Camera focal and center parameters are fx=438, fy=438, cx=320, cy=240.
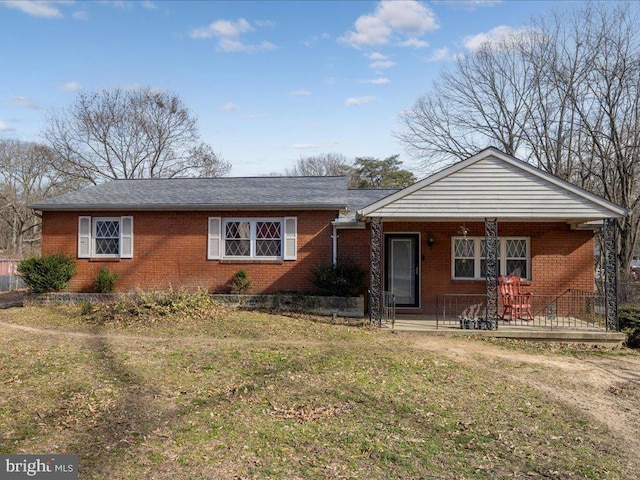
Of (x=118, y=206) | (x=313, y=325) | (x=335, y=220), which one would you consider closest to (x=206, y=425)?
(x=313, y=325)

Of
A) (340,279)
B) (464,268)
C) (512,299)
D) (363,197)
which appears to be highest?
(363,197)

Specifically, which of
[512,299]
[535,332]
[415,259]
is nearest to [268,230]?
[415,259]

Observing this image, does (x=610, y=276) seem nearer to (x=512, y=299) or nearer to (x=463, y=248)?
(x=512, y=299)

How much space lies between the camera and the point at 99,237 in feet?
47.2

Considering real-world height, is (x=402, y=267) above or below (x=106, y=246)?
below

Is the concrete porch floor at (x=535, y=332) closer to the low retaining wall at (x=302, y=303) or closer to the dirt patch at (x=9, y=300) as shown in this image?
the low retaining wall at (x=302, y=303)

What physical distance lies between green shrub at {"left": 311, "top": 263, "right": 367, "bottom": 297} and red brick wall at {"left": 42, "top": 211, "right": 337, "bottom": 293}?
85 cm

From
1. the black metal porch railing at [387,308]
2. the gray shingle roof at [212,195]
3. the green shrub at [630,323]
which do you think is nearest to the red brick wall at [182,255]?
the gray shingle roof at [212,195]

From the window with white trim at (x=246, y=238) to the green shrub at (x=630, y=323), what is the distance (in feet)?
30.4

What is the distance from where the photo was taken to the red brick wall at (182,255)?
13.4m

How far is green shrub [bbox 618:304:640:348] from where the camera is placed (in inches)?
411

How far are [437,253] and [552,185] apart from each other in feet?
12.0

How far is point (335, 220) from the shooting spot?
13.2 m

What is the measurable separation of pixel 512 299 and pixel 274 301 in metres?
6.64
